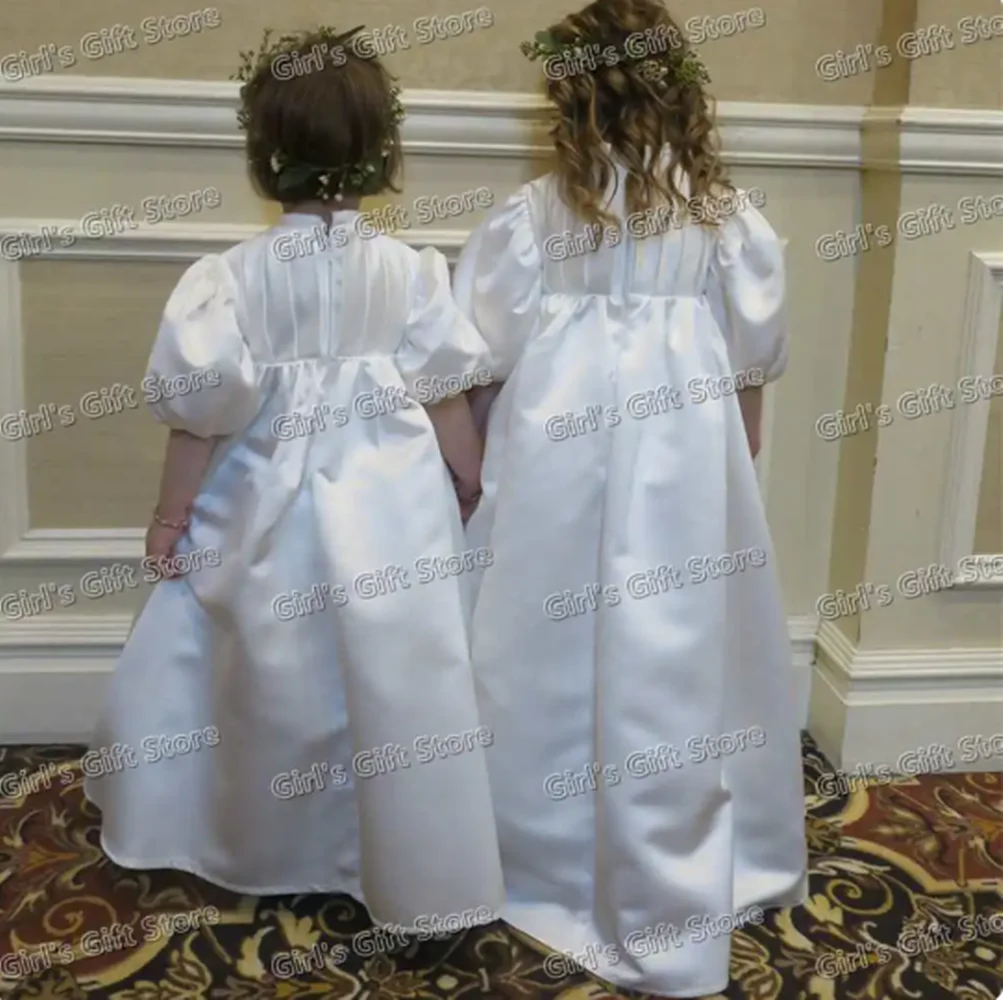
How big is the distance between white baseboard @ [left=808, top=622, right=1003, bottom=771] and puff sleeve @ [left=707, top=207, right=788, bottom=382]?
67 centimetres

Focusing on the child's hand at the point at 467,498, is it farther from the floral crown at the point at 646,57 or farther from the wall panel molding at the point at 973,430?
the wall panel molding at the point at 973,430

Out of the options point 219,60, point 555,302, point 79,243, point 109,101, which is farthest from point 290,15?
point 555,302

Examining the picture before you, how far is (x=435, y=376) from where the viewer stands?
1478 mm

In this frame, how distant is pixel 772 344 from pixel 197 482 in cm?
77

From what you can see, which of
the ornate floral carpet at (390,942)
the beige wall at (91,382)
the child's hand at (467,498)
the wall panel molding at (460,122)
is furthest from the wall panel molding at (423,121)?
the ornate floral carpet at (390,942)

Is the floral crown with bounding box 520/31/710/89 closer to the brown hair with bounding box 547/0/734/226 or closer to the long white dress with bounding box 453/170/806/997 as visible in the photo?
the brown hair with bounding box 547/0/734/226

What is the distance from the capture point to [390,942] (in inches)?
60.2

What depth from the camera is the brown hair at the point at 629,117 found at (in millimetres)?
1447

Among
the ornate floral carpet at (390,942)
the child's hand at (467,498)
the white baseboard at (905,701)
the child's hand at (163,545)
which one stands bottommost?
the ornate floral carpet at (390,942)

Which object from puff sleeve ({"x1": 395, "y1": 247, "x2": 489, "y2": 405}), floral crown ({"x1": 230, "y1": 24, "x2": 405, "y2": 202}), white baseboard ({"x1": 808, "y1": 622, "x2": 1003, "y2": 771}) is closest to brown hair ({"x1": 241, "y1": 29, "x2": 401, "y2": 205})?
floral crown ({"x1": 230, "y1": 24, "x2": 405, "y2": 202})

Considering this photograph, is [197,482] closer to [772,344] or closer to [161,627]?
[161,627]

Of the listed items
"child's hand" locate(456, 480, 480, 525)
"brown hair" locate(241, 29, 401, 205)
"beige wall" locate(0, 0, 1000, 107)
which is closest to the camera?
"brown hair" locate(241, 29, 401, 205)

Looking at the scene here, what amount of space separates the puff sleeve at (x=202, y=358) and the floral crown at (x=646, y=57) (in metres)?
0.50

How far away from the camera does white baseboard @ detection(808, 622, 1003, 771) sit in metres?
1.96
